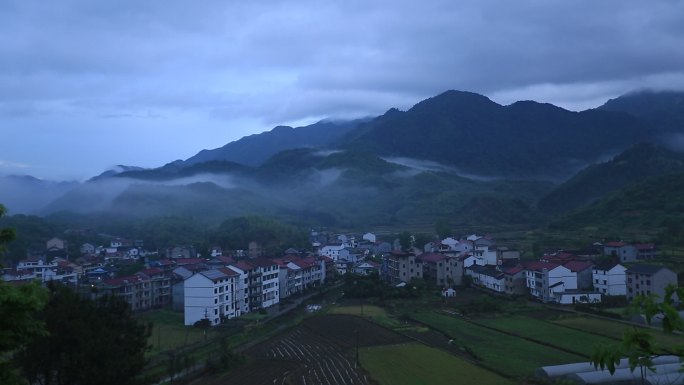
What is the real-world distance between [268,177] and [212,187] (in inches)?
1234

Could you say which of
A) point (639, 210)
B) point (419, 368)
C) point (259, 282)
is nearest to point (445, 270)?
point (259, 282)

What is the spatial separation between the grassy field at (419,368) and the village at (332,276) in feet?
33.3

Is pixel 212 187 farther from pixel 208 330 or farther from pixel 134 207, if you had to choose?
pixel 208 330

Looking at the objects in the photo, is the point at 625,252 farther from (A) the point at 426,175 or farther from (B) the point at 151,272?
(A) the point at 426,175

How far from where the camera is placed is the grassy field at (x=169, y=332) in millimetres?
22688

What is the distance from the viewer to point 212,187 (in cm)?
11256

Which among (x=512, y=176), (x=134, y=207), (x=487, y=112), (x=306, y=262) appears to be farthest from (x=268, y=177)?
(x=306, y=262)

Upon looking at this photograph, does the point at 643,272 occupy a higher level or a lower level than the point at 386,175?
lower

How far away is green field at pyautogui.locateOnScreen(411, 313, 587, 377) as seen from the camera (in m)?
17.8

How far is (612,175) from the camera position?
93.5m

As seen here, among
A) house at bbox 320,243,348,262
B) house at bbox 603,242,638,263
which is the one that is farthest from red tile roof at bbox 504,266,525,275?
house at bbox 320,243,348,262

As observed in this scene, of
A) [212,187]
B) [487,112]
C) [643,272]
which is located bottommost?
[643,272]

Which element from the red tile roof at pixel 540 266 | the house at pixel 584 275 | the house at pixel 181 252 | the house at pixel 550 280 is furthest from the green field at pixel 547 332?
the house at pixel 181 252

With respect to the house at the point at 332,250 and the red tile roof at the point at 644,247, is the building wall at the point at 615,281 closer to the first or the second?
the red tile roof at the point at 644,247
